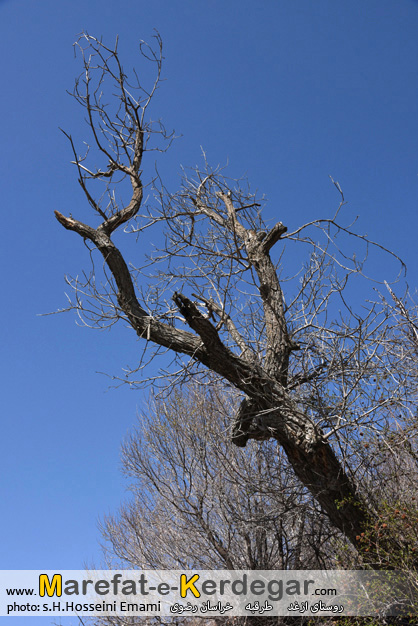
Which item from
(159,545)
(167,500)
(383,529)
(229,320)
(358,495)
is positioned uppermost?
(229,320)

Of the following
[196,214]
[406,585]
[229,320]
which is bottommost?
[406,585]

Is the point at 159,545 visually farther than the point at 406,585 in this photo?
Yes

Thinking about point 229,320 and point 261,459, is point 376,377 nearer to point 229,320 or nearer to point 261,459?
point 229,320

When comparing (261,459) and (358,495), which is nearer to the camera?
(358,495)

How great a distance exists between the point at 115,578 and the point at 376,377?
22.3ft

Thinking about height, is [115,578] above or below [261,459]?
below

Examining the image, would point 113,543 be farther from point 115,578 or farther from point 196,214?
point 196,214

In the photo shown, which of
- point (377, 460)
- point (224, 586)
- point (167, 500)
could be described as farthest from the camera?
point (167, 500)

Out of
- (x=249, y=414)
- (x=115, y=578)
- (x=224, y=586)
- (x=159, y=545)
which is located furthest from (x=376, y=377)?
(x=115, y=578)

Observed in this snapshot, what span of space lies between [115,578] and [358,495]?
6008mm

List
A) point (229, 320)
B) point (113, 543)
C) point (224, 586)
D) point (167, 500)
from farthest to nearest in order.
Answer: point (113, 543) → point (167, 500) → point (224, 586) → point (229, 320)

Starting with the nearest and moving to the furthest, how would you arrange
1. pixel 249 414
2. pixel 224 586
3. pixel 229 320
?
pixel 249 414 < pixel 229 320 < pixel 224 586

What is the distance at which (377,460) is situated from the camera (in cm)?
623

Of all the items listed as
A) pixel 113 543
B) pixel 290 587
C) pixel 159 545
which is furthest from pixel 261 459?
pixel 113 543
